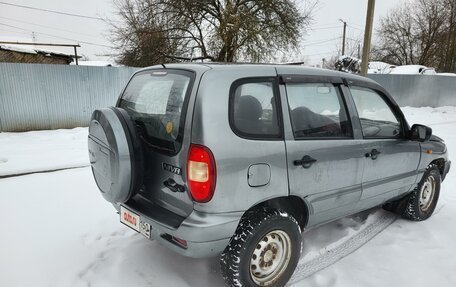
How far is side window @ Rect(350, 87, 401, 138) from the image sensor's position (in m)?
3.08

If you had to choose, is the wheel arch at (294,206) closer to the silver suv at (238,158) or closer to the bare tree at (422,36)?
the silver suv at (238,158)

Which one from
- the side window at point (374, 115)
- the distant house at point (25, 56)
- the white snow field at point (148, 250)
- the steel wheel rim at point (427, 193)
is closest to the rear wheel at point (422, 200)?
the steel wheel rim at point (427, 193)

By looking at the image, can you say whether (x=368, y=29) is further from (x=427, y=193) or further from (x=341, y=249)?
(x=341, y=249)

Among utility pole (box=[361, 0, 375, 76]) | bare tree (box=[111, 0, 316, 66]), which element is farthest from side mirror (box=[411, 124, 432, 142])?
bare tree (box=[111, 0, 316, 66])

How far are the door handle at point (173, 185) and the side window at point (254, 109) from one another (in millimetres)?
554

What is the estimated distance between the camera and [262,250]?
244 centimetres

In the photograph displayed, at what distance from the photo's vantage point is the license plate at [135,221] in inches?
94.7

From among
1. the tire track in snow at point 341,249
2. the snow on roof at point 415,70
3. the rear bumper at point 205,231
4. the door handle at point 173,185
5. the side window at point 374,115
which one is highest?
the snow on roof at point 415,70

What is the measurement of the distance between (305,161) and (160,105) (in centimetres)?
123

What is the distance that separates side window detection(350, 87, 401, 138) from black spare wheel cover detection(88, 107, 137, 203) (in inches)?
82.4

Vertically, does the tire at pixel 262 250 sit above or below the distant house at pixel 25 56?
below

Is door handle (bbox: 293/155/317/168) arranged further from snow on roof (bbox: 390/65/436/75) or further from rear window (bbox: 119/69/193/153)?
snow on roof (bbox: 390/65/436/75)

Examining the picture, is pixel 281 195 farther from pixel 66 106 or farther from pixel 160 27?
pixel 160 27

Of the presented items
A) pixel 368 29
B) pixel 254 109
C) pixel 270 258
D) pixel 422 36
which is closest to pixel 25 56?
pixel 368 29
